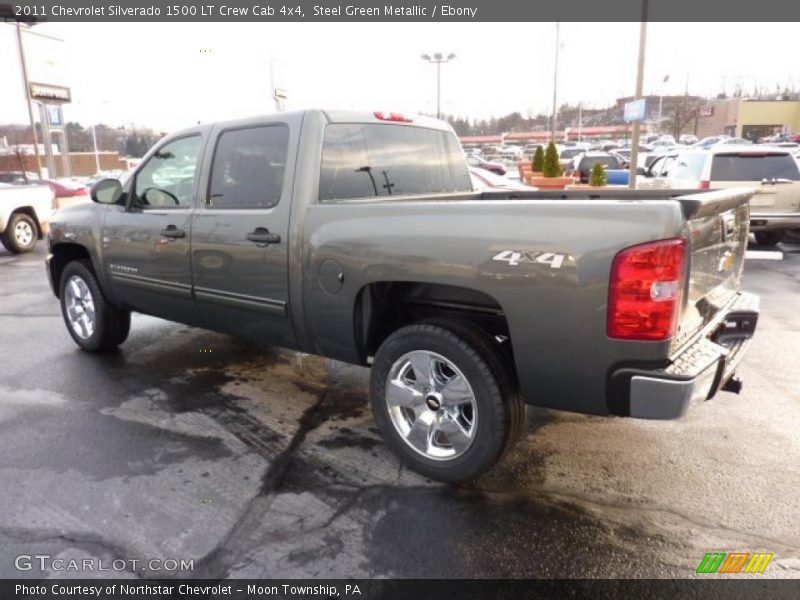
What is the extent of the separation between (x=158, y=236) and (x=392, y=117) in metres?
1.90

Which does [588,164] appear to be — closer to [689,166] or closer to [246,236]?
[689,166]

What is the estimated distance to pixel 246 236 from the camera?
3770 millimetres

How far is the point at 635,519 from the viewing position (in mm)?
2889

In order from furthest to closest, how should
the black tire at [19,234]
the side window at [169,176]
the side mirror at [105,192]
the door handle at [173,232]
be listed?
the black tire at [19,234] → the side mirror at [105,192] → the side window at [169,176] → the door handle at [173,232]

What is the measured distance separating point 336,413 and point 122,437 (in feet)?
4.41

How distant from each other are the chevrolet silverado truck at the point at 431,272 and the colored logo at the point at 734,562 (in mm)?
659

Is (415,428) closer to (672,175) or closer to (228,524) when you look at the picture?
(228,524)

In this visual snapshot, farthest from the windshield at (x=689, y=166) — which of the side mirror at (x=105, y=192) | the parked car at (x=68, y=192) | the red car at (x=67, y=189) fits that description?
the red car at (x=67, y=189)

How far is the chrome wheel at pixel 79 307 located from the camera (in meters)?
Result: 5.34

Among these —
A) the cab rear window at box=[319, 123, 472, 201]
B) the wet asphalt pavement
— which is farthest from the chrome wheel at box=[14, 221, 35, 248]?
the cab rear window at box=[319, 123, 472, 201]

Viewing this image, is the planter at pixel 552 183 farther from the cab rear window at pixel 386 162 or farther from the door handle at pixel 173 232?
the door handle at pixel 173 232

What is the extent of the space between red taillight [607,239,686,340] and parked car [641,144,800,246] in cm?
820

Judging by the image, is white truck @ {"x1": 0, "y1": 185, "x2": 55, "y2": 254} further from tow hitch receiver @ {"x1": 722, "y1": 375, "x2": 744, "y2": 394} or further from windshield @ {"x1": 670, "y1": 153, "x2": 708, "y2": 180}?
tow hitch receiver @ {"x1": 722, "y1": 375, "x2": 744, "y2": 394}

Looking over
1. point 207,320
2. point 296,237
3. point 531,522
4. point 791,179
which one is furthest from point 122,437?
point 791,179
